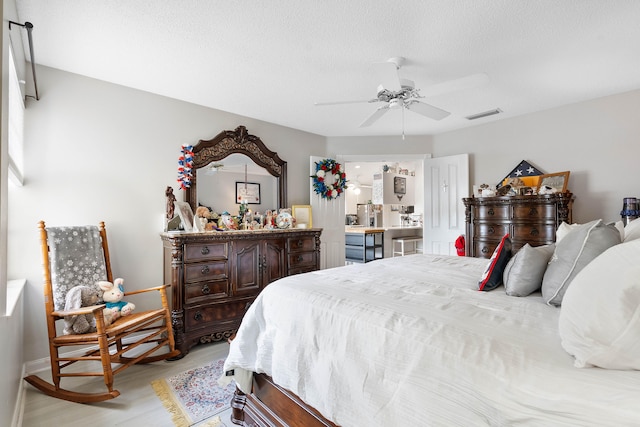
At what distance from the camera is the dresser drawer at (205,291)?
2.86 meters

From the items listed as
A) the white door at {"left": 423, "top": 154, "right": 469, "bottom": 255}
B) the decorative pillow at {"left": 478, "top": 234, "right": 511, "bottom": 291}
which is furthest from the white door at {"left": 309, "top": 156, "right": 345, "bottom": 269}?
the decorative pillow at {"left": 478, "top": 234, "right": 511, "bottom": 291}

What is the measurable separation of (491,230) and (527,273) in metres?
2.50

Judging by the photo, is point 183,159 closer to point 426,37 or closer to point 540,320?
point 426,37

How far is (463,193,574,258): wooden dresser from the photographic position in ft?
10.6

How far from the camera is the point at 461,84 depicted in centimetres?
210

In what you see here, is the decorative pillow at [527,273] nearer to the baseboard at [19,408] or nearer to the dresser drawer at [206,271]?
the dresser drawer at [206,271]

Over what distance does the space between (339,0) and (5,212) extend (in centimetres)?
198

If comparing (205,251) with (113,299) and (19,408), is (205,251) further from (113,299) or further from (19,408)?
(19,408)

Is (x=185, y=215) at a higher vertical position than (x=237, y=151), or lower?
lower

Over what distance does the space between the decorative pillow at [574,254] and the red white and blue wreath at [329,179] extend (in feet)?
10.9

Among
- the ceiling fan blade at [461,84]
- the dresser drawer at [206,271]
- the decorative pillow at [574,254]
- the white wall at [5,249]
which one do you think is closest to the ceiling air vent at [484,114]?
the ceiling fan blade at [461,84]

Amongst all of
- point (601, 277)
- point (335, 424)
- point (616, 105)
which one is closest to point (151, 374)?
point (335, 424)

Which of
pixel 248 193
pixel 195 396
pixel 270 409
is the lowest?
pixel 195 396

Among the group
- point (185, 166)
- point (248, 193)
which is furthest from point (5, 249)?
point (248, 193)
